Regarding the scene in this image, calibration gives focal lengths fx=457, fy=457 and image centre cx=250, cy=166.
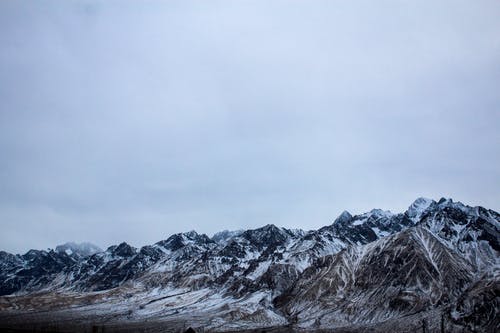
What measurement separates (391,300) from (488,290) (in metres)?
39.7

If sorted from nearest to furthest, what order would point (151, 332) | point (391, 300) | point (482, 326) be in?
point (482, 326) → point (151, 332) → point (391, 300)

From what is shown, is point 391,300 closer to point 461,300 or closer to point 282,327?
point 461,300

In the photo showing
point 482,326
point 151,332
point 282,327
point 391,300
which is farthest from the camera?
point 391,300

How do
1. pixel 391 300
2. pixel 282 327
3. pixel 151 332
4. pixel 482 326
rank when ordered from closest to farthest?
pixel 482 326 → pixel 151 332 → pixel 282 327 → pixel 391 300

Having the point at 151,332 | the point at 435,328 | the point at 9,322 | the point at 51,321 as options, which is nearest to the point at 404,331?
the point at 435,328

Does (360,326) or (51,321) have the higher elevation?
(51,321)

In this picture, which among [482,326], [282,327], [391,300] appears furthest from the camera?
[391,300]

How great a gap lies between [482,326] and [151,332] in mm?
114763

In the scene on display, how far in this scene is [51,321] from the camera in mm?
193875

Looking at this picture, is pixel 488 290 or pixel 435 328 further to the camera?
pixel 488 290

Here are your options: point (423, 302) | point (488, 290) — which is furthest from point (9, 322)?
point (488, 290)

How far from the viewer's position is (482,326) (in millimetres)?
152000

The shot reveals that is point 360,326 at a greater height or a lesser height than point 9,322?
lesser

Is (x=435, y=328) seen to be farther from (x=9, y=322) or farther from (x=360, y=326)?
(x=9, y=322)
